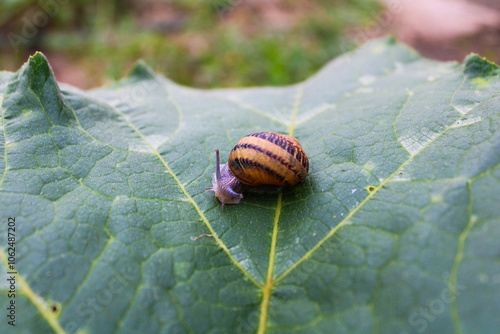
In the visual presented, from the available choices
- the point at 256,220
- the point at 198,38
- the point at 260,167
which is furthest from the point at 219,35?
the point at 256,220

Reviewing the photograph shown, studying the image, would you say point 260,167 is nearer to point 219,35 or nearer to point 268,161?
point 268,161

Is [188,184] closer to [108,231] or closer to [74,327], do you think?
[108,231]

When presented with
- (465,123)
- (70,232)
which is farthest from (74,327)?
(465,123)

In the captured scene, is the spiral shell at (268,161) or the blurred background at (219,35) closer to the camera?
the spiral shell at (268,161)

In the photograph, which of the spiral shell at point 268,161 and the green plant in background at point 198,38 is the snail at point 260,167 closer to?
the spiral shell at point 268,161

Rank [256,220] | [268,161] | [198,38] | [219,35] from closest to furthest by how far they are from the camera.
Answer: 1. [256,220]
2. [268,161]
3. [219,35]
4. [198,38]

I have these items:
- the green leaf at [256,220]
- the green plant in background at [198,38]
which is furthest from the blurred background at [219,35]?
the green leaf at [256,220]

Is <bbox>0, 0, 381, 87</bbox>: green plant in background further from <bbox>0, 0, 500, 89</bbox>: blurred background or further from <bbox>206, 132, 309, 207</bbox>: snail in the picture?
<bbox>206, 132, 309, 207</bbox>: snail
